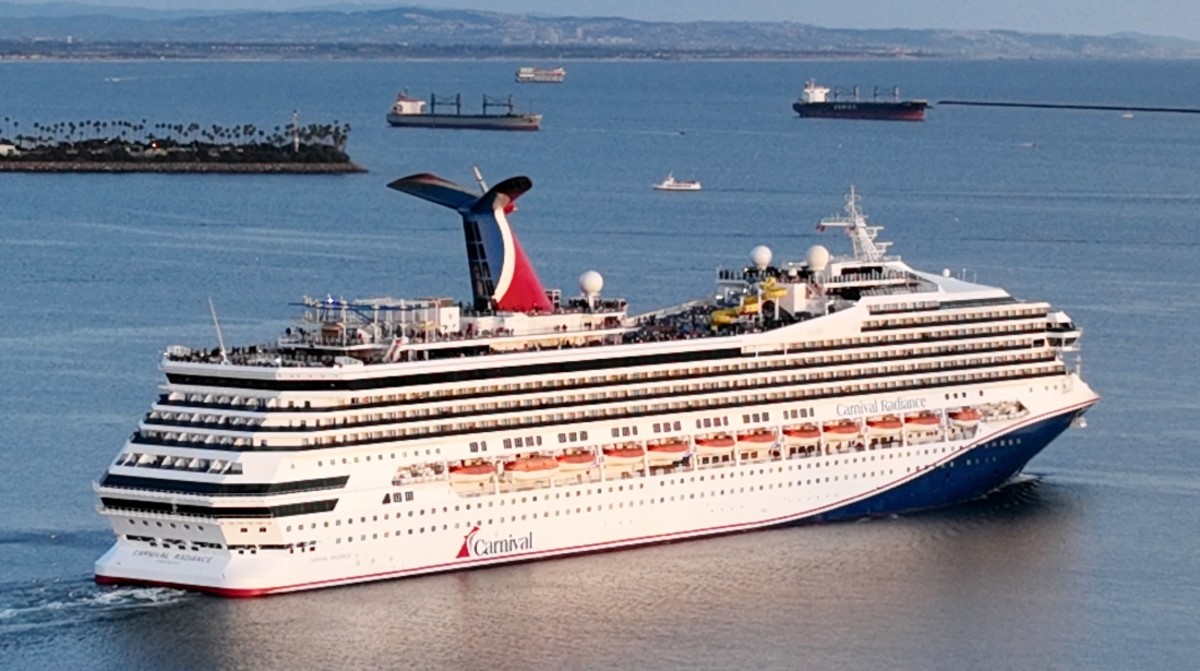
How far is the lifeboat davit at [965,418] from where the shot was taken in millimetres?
47969

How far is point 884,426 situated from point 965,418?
1.86m

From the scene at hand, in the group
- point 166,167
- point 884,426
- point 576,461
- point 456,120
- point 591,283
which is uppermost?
point 456,120

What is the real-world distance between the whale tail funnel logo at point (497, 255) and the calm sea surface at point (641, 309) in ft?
16.2

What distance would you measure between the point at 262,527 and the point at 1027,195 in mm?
71098

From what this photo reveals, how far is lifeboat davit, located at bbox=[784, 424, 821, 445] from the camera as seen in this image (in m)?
45.7

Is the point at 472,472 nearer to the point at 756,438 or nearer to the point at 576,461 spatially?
the point at 576,461

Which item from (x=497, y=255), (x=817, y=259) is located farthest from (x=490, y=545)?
(x=817, y=259)

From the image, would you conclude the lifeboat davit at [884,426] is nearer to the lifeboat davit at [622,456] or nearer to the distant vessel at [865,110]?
→ the lifeboat davit at [622,456]

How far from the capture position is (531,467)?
139 ft

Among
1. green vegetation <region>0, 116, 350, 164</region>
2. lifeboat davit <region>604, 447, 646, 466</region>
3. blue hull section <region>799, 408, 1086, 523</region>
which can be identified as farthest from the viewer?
green vegetation <region>0, 116, 350, 164</region>

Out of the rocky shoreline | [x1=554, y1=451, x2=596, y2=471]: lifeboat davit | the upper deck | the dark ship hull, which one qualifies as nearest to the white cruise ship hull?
[x1=554, y1=451, x2=596, y2=471]: lifeboat davit

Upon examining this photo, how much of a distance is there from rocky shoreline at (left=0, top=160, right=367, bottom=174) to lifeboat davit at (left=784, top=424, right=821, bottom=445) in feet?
246

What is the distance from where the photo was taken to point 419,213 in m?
95.9

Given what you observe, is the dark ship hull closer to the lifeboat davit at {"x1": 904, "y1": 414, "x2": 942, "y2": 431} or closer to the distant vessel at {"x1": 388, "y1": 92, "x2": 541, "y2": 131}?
the distant vessel at {"x1": 388, "y1": 92, "x2": 541, "y2": 131}
